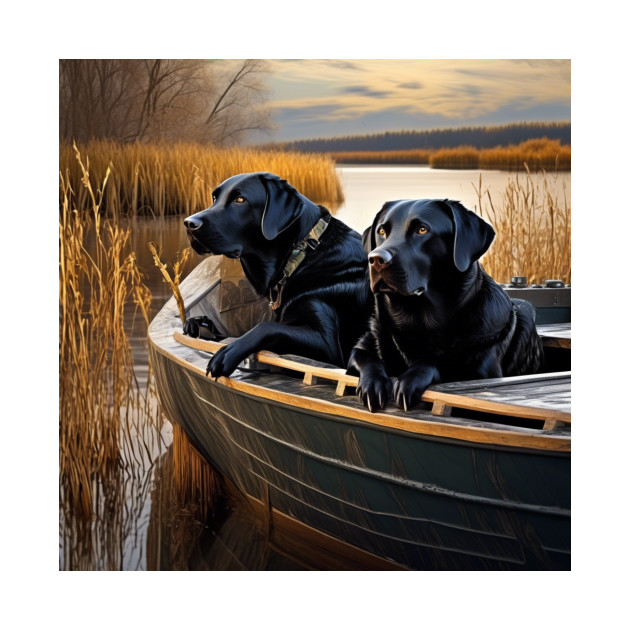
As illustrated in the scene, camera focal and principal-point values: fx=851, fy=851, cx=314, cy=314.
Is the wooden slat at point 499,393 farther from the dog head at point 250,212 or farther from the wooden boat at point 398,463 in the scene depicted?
the dog head at point 250,212

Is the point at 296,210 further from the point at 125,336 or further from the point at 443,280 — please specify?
the point at 125,336

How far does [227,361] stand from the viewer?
258 cm

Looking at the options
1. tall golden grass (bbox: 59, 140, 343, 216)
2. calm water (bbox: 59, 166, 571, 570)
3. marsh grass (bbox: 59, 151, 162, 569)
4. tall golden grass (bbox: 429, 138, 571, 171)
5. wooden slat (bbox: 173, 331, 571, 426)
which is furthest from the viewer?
tall golden grass (bbox: 59, 140, 343, 216)

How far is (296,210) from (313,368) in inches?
22.9

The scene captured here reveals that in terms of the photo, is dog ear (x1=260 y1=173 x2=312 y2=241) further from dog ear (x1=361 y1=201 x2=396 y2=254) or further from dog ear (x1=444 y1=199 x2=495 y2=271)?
dog ear (x1=444 y1=199 x2=495 y2=271)

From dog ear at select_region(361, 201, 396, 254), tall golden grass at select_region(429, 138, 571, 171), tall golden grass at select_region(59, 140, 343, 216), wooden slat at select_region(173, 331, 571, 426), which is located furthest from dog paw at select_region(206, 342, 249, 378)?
tall golden grass at select_region(429, 138, 571, 171)

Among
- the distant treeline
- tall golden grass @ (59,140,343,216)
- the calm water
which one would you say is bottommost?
the calm water

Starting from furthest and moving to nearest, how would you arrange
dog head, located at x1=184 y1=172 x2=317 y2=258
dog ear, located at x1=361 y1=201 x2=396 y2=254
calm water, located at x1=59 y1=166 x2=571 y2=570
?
calm water, located at x1=59 y1=166 x2=571 y2=570
dog head, located at x1=184 y1=172 x2=317 y2=258
dog ear, located at x1=361 y1=201 x2=396 y2=254

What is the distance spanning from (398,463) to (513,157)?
1.68m

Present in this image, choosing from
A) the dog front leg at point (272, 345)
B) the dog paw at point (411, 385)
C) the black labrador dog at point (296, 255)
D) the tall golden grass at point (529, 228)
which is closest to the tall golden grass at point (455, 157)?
the tall golden grass at point (529, 228)

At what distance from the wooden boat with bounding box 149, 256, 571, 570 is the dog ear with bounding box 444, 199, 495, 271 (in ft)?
1.07

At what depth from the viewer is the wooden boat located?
201 cm

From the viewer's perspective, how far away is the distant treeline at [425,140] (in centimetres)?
330

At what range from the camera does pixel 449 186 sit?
11.2 feet
